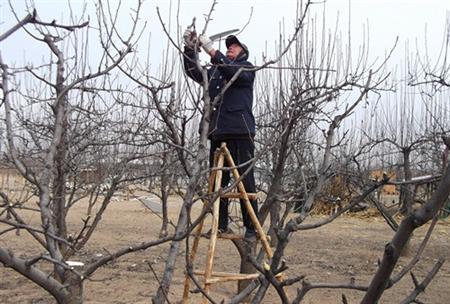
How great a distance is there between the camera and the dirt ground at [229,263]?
198 inches

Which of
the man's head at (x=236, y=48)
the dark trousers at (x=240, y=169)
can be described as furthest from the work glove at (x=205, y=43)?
the dark trousers at (x=240, y=169)

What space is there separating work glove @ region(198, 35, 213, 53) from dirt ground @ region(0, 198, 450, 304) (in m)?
1.02

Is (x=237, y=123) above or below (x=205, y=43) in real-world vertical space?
below

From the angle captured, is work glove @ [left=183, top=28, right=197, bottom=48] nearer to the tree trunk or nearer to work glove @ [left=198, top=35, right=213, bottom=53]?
work glove @ [left=198, top=35, right=213, bottom=53]

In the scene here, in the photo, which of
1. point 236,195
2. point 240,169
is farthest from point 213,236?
point 240,169

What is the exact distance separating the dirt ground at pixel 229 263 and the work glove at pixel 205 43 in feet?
3.36

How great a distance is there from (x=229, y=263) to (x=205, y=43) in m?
4.24

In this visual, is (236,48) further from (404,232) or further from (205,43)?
(404,232)

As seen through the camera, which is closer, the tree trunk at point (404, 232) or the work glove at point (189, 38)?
the tree trunk at point (404, 232)

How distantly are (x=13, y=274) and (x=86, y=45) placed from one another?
94.6 inches

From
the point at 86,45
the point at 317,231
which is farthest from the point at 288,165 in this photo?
the point at 86,45

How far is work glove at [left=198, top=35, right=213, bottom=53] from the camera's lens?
2.68 metres

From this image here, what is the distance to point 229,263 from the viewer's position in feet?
21.6

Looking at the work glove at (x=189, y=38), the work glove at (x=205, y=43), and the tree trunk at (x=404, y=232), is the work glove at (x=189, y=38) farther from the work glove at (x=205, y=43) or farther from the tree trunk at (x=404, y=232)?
the tree trunk at (x=404, y=232)
